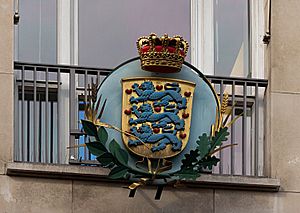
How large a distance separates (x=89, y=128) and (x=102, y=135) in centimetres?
17

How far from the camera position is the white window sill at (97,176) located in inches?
933

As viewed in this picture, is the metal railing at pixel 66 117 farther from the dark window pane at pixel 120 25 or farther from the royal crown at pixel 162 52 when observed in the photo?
the royal crown at pixel 162 52

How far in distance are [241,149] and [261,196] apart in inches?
31.8

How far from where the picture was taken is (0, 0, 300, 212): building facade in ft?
77.8

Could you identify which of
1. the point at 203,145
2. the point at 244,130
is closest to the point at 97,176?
the point at 203,145

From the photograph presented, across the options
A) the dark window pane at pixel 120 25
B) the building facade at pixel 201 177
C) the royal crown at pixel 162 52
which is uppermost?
the dark window pane at pixel 120 25

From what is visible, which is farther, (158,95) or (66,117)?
(66,117)

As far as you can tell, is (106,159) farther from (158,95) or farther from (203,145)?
(203,145)

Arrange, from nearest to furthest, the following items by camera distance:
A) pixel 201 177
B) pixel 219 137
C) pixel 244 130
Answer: pixel 219 137, pixel 201 177, pixel 244 130

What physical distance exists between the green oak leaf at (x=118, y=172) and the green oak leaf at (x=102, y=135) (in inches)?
13.0

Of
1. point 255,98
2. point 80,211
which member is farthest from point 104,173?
point 255,98

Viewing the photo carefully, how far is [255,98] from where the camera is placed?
24.9 meters

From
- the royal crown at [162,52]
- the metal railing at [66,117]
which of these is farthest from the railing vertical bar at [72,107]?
the royal crown at [162,52]

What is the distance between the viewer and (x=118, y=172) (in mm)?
23531
